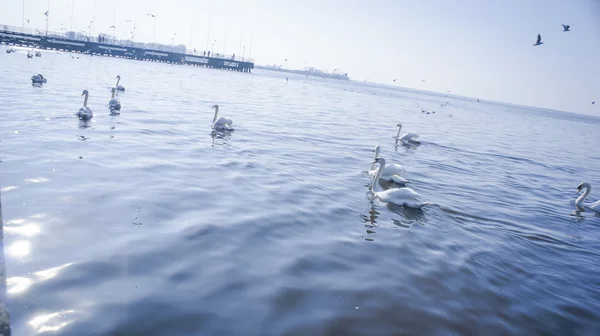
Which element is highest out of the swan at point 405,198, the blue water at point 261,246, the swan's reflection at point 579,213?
the swan at point 405,198

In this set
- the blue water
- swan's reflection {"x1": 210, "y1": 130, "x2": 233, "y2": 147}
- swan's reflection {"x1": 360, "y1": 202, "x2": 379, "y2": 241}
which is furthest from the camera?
swan's reflection {"x1": 210, "y1": 130, "x2": 233, "y2": 147}

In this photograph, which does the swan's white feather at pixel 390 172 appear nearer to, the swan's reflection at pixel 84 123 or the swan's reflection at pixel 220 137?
the swan's reflection at pixel 220 137

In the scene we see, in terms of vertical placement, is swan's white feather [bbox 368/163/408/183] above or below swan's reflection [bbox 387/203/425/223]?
above

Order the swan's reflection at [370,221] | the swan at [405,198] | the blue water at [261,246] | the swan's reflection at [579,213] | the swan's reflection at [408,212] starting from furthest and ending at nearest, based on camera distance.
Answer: the swan's reflection at [579,213]
the swan at [405,198]
the swan's reflection at [408,212]
the swan's reflection at [370,221]
the blue water at [261,246]

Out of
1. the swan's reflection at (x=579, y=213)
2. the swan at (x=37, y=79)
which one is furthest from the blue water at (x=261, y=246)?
the swan at (x=37, y=79)

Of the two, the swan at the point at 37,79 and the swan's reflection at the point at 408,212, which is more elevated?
the swan at the point at 37,79

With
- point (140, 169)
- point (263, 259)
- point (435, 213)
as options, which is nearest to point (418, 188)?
point (435, 213)

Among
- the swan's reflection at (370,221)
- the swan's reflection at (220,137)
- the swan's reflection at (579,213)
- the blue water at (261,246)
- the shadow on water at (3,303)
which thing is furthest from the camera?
the swan's reflection at (220,137)

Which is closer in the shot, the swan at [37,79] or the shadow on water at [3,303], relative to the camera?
the shadow on water at [3,303]

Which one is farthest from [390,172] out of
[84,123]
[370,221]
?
[84,123]

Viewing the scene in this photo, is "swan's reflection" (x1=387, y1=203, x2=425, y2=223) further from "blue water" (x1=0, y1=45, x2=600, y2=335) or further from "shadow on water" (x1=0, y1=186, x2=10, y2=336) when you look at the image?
"shadow on water" (x1=0, y1=186, x2=10, y2=336)

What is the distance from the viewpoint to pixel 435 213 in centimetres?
1053

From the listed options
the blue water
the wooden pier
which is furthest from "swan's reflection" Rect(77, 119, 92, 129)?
the wooden pier

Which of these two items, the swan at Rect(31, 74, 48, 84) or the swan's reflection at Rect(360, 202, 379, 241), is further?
the swan at Rect(31, 74, 48, 84)
